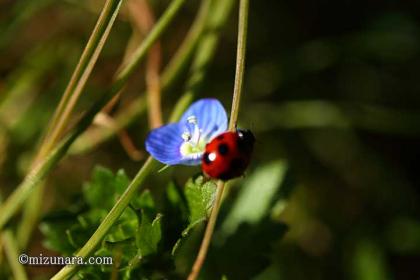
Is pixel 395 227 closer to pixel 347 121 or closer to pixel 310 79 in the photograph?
pixel 347 121

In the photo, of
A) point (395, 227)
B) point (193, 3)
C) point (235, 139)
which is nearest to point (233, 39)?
point (193, 3)

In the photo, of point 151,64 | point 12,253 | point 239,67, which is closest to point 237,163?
point 239,67

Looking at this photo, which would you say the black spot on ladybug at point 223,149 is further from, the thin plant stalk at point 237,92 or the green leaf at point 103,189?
the green leaf at point 103,189

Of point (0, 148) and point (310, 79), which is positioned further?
point (310, 79)

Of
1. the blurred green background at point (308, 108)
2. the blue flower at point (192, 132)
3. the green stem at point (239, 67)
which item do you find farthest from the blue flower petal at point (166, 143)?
the blurred green background at point (308, 108)

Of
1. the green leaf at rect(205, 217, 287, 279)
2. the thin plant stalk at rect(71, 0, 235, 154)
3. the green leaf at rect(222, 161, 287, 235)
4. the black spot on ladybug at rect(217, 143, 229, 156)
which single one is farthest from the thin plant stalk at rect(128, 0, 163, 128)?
the black spot on ladybug at rect(217, 143, 229, 156)

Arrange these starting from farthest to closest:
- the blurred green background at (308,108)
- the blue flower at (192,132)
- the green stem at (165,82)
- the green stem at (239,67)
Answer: the blurred green background at (308,108) → the green stem at (165,82) → the blue flower at (192,132) → the green stem at (239,67)

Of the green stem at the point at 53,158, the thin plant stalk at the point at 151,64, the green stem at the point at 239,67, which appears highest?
the green stem at the point at 239,67
